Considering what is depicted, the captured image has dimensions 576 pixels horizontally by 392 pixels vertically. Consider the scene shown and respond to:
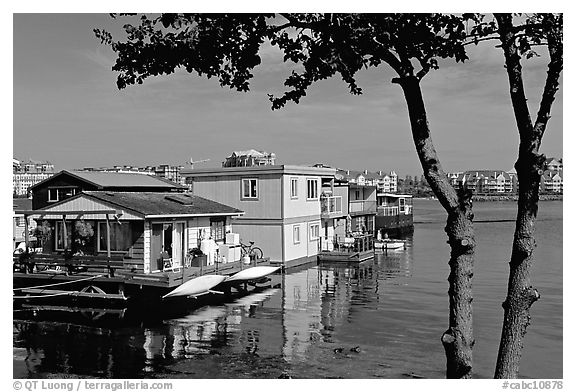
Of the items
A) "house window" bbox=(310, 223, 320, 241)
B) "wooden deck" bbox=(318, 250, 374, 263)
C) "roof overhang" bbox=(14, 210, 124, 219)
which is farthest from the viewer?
"house window" bbox=(310, 223, 320, 241)

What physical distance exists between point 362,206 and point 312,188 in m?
6.83

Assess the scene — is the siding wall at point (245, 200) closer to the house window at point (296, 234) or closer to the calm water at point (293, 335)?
the house window at point (296, 234)

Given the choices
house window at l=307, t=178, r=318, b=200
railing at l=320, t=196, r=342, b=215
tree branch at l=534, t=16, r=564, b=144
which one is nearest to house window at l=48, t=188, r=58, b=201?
house window at l=307, t=178, r=318, b=200

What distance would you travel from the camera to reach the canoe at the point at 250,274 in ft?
54.6

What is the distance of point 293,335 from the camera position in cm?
1200

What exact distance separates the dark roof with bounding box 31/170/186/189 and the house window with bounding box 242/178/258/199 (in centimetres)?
301

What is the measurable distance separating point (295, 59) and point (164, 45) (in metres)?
1.19

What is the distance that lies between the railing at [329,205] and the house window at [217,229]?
6945 millimetres

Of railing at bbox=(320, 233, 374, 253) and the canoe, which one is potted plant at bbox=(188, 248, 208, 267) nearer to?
the canoe

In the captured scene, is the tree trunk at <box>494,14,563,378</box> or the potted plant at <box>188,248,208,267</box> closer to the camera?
the tree trunk at <box>494,14,563,378</box>

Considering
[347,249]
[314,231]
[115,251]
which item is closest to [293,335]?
[115,251]

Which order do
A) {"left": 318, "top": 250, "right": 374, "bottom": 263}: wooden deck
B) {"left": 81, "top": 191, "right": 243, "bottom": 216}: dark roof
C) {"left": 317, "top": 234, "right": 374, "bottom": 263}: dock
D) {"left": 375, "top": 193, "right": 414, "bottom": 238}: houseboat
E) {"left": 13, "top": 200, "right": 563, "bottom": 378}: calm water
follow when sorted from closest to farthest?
{"left": 13, "top": 200, "right": 563, "bottom": 378}: calm water < {"left": 81, "top": 191, "right": 243, "bottom": 216}: dark roof < {"left": 318, "top": 250, "right": 374, "bottom": 263}: wooden deck < {"left": 317, "top": 234, "right": 374, "bottom": 263}: dock < {"left": 375, "top": 193, "right": 414, "bottom": 238}: houseboat

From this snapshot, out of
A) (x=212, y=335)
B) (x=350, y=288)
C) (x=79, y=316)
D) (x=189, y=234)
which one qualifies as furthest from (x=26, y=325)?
(x=350, y=288)

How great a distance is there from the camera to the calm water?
9.84 metres
